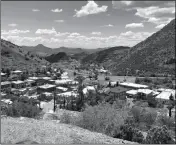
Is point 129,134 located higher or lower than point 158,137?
higher

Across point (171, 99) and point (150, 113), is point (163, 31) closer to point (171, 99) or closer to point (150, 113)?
point (171, 99)

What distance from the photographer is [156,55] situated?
92.1 metres

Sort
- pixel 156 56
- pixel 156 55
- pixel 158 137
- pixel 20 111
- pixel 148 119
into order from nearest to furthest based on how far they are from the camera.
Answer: pixel 158 137 → pixel 20 111 → pixel 148 119 → pixel 156 56 → pixel 156 55

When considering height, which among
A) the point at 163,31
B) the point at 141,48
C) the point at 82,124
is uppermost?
the point at 163,31

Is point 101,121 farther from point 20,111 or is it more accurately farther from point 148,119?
point 148,119

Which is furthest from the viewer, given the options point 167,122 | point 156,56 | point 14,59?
point 14,59

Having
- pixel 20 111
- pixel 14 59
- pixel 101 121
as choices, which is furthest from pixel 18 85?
pixel 101 121

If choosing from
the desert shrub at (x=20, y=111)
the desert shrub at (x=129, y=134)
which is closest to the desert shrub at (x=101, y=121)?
the desert shrub at (x=129, y=134)

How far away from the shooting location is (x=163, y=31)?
104375mm

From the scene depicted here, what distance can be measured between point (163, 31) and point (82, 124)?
9774 cm

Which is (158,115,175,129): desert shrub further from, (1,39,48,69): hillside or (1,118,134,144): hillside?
(1,39,48,69): hillside

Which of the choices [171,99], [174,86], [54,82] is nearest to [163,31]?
[174,86]

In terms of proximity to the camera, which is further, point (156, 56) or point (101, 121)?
point (156, 56)

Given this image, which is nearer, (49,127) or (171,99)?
(49,127)
